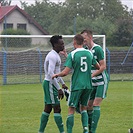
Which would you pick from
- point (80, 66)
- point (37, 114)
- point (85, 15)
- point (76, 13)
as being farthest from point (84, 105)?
point (85, 15)

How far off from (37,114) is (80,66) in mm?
4867

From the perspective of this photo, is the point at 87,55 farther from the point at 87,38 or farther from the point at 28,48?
the point at 28,48

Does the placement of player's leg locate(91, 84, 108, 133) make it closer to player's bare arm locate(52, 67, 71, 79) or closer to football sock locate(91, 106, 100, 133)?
football sock locate(91, 106, 100, 133)

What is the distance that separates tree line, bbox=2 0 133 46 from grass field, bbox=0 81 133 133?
2146 centimetres

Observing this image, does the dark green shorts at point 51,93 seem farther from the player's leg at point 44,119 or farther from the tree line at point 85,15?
the tree line at point 85,15

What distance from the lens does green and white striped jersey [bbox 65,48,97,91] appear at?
1021 cm

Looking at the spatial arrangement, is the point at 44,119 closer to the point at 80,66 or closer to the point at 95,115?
the point at 95,115

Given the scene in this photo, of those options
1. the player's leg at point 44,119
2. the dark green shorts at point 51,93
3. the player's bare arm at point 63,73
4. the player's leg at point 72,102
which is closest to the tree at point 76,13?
the player's leg at point 44,119

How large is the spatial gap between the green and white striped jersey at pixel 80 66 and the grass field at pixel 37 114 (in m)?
1.76

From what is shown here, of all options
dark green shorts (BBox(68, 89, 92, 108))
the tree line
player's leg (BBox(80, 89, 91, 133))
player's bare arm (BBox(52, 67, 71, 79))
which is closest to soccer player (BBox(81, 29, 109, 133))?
player's leg (BBox(80, 89, 91, 133))

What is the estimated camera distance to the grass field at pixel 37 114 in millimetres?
12023

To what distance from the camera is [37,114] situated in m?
14.8

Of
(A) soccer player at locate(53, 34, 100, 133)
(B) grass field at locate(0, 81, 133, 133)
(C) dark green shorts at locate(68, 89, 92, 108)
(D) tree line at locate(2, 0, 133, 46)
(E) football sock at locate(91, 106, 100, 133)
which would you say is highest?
(D) tree line at locate(2, 0, 133, 46)

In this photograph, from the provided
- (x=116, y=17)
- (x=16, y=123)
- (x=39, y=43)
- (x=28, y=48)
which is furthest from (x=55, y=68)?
(x=116, y=17)
